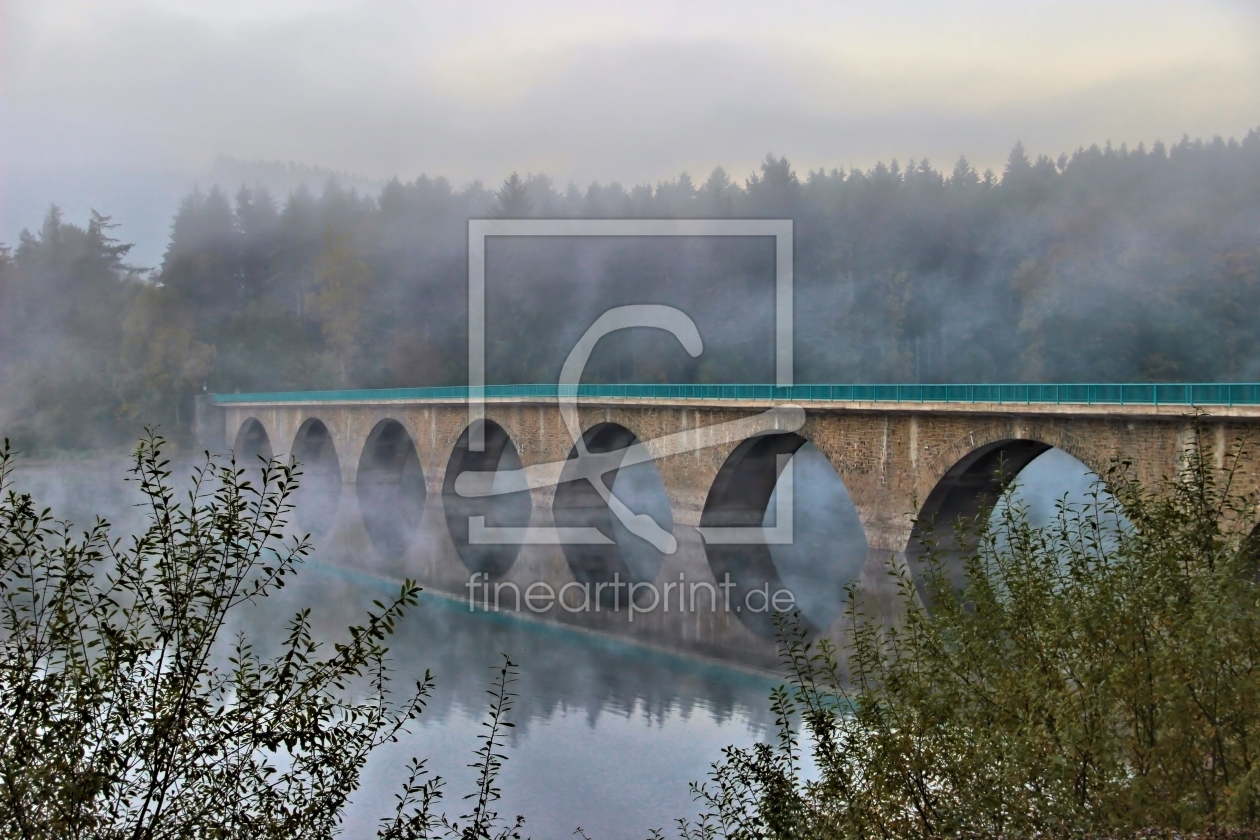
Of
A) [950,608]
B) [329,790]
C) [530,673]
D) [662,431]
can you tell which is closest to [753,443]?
[662,431]

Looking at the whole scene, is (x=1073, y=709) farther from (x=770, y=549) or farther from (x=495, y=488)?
(x=495, y=488)

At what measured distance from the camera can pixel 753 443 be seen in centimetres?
2981

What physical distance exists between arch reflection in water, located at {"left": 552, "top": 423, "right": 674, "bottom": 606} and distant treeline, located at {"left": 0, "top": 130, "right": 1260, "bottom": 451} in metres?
14.5

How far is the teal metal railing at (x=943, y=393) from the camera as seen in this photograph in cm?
1947

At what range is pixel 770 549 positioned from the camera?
31.7m

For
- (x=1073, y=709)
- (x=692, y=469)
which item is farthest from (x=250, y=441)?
(x=1073, y=709)

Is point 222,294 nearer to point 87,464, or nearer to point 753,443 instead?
point 87,464
